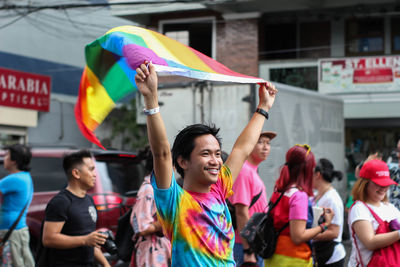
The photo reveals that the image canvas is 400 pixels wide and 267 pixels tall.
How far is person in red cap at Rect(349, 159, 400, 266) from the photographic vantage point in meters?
4.45

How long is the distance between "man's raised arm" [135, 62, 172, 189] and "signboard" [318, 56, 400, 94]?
49.6ft

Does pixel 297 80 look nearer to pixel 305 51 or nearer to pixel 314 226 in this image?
pixel 305 51

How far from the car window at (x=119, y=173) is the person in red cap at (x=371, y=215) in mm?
4154

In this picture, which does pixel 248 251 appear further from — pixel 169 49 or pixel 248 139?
pixel 169 49

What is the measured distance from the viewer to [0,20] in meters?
20.4

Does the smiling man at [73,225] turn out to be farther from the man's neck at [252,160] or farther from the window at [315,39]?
the window at [315,39]

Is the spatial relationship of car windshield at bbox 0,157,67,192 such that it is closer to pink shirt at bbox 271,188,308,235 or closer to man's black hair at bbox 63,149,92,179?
man's black hair at bbox 63,149,92,179

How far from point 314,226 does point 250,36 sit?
13955 mm

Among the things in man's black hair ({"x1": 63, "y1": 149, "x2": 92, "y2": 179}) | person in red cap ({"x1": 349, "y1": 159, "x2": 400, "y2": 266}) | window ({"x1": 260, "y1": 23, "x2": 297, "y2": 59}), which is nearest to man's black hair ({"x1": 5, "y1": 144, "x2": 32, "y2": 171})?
man's black hair ({"x1": 63, "y1": 149, "x2": 92, "y2": 179})

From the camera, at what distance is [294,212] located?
4.96 metres

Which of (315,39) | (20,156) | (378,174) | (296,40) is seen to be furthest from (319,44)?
(378,174)

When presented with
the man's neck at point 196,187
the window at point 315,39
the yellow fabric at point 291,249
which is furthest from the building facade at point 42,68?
the man's neck at point 196,187

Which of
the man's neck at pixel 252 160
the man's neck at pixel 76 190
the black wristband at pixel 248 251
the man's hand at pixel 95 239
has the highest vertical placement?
the man's neck at pixel 252 160

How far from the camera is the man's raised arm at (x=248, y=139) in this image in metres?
3.50
